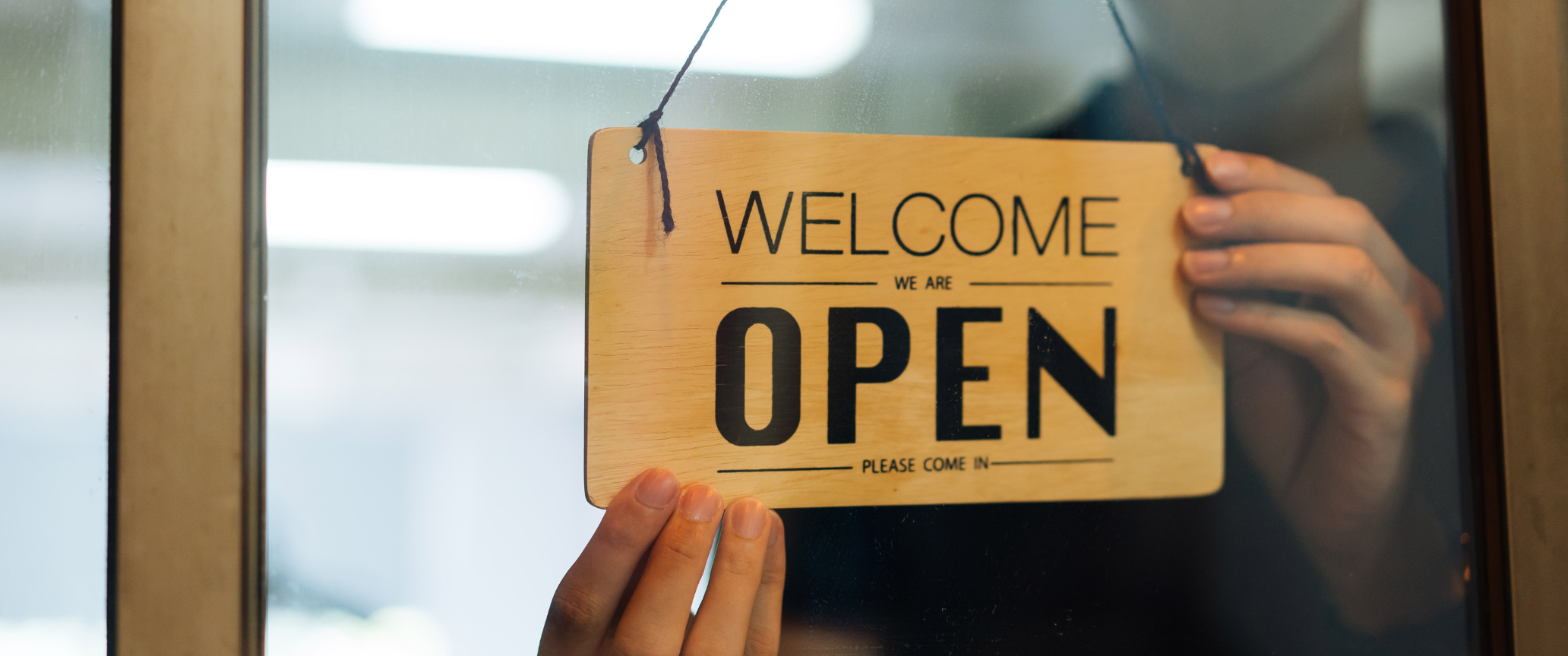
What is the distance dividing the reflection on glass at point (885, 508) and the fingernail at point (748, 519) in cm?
4

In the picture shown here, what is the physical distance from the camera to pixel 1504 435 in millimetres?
583

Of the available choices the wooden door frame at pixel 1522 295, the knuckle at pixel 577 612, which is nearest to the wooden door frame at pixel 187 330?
the knuckle at pixel 577 612

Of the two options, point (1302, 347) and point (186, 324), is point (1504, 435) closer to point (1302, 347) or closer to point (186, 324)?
A: point (1302, 347)

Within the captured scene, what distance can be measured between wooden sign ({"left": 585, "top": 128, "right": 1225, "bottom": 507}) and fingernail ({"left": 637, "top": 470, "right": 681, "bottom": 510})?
1 cm

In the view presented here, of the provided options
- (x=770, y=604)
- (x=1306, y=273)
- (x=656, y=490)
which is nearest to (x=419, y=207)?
(x=656, y=490)

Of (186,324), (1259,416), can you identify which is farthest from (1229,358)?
(186,324)

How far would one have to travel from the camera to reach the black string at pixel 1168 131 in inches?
23.5

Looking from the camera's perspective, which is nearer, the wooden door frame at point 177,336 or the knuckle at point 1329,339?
the wooden door frame at point 177,336

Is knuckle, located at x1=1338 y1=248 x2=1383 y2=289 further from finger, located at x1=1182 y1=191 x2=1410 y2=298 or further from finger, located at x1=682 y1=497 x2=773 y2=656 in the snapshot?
finger, located at x1=682 y1=497 x2=773 y2=656

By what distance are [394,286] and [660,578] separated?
29 cm

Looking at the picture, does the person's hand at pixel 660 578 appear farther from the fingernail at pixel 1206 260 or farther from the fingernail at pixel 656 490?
the fingernail at pixel 1206 260

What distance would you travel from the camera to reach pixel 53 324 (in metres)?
0.52

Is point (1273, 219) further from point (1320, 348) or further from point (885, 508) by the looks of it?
point (885, 508)

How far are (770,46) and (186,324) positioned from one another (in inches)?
17.6
